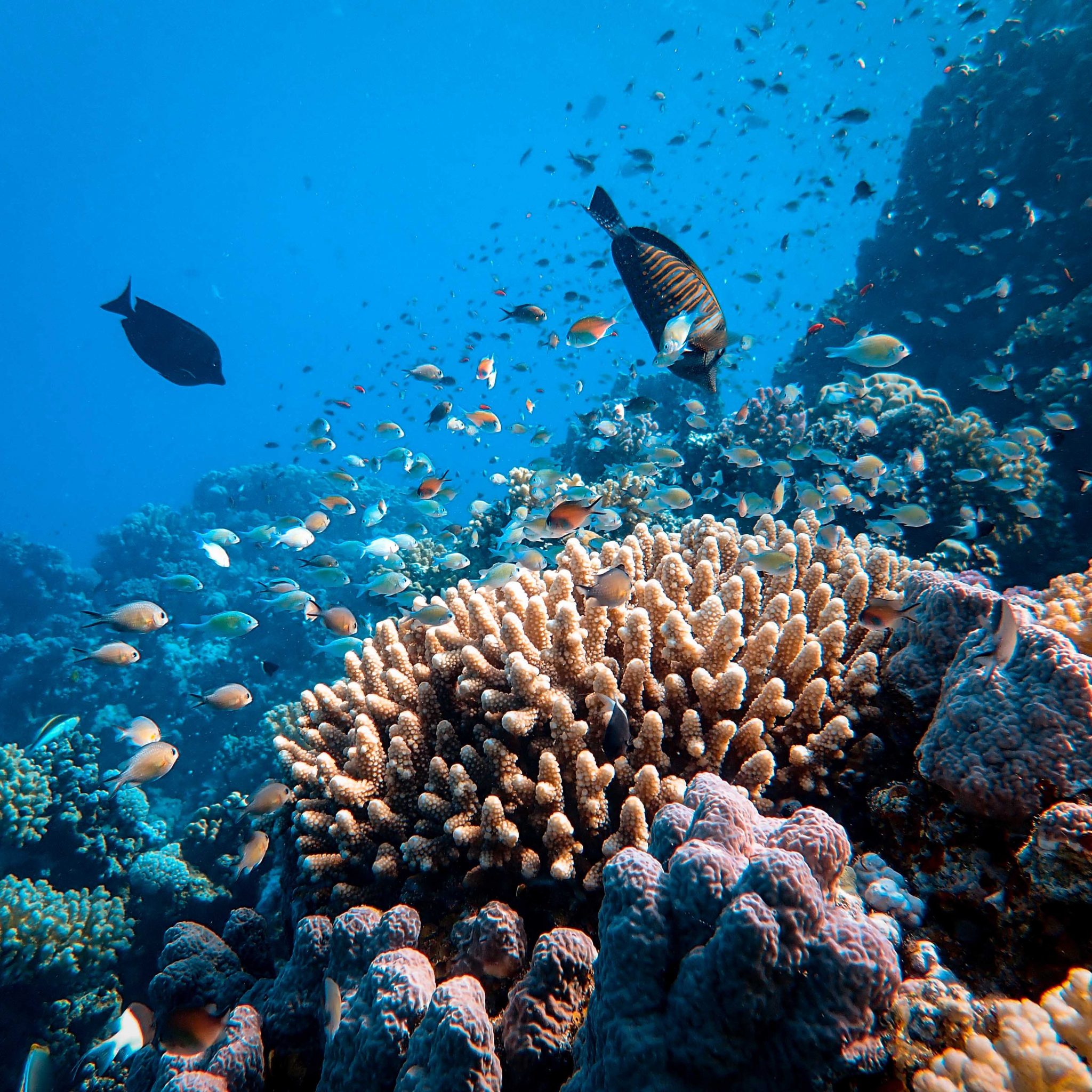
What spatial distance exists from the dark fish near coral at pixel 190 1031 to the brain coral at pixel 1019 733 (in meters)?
3.39

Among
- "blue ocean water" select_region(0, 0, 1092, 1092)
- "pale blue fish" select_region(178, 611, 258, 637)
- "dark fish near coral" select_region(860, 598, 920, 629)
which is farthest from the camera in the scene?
"pale blue fish" select_region(178, 611, 258, 637)

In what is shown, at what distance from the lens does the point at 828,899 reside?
1.35 m

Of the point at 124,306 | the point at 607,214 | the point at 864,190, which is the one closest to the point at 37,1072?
the point at 124,306

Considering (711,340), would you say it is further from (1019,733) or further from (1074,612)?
(1074,612)

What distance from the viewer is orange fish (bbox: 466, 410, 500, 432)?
27.1ft

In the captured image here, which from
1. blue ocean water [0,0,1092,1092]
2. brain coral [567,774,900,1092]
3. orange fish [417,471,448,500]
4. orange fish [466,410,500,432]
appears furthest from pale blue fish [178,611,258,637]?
brain coral [567,774,900,1092]

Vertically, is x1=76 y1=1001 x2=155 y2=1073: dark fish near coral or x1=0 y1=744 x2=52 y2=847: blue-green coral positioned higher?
x1=0 y1=744 x2=52 y2=847: blue-green coral

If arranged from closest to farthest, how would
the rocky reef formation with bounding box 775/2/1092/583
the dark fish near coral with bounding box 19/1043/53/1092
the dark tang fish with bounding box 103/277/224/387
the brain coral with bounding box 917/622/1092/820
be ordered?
the brain coral with bounding box 917/622/1092/820, the dark fish near coral with bounding box 19/1043/53/1092, the dark tang fish with bounding box 103/277/224/387, the rocky reef formation with bounding box 775/2/1092/583

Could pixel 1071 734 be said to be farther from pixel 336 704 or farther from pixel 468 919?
pixel 336 704

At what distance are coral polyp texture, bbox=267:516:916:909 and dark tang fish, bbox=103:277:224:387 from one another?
2.82 metres

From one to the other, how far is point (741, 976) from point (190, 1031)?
3.05 metres

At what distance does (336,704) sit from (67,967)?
5005 mm

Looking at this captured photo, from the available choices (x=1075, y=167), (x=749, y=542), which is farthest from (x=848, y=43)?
(x=749, y=542)

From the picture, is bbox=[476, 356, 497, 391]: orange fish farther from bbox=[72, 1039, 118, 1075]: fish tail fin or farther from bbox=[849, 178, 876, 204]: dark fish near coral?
bbox=[72, 1039, 118, 1075]: fish tail fin
